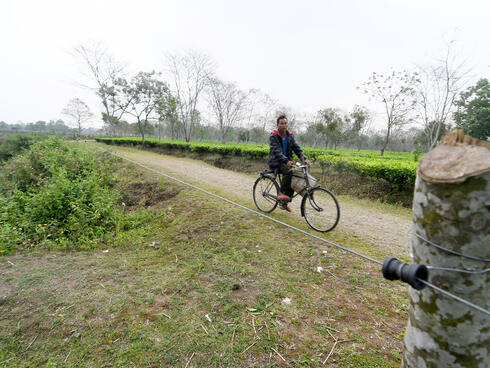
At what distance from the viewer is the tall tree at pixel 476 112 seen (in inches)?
904

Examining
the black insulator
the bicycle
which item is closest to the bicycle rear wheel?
the bicycle

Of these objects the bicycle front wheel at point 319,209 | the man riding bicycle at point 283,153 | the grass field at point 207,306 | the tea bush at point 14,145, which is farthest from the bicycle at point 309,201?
the tea bush at point 14,145

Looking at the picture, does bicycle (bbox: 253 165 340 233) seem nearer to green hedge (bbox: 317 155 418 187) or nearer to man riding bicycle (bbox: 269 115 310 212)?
man riding bicycle (bbox: 269 115 310 212)

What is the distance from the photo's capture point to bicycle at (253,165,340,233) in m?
4.09

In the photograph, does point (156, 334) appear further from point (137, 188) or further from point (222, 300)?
point (137, 188)

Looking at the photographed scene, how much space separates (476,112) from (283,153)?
97.9 ft

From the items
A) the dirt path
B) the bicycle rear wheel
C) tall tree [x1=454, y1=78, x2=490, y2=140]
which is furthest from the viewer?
tall tree [x1=454, y1=78, x2=490, y2=140]

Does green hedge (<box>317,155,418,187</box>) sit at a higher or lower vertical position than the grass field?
higher

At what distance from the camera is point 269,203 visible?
17.1ft

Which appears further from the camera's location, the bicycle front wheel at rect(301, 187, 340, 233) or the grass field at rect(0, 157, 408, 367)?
the bicycle front wheel at rect(301, 187, 340, 233)

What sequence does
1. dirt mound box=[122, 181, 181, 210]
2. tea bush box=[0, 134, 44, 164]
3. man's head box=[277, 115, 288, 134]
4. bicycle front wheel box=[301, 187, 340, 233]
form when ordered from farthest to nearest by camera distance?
tea bush box=[0, 134, 44, 164]
dirt mound box=[122, 181, 181, 210]
man's head box=[277, 115, 288, 134]
bicycle front wheel box=[301, 187, 340, 233]

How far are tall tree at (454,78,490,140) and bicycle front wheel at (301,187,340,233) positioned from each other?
27.5 metres

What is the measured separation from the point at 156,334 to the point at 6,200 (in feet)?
24.5

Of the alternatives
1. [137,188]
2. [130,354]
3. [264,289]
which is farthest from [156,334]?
[137,188]
